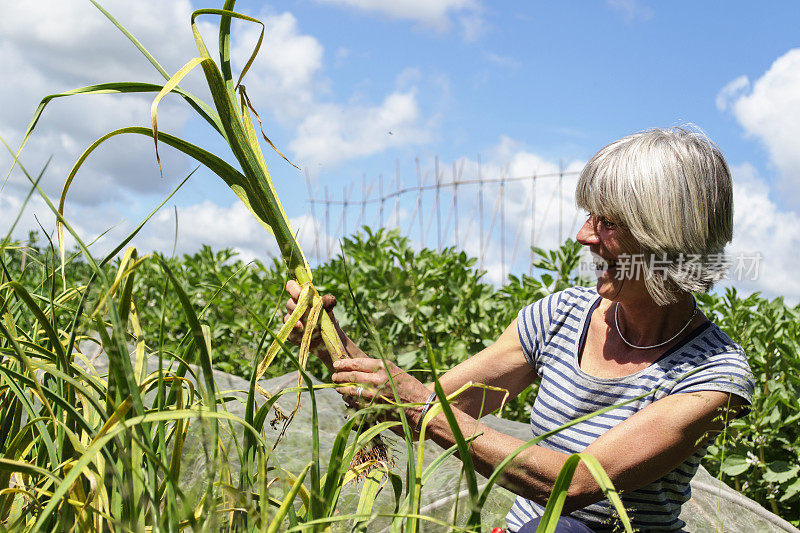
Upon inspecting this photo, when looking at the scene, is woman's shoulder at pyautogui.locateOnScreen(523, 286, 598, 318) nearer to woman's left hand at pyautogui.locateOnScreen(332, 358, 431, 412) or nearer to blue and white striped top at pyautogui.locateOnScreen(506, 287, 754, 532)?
blue and white striped top at pyautogui.locateOnScreen(506, 287, 754, 532)

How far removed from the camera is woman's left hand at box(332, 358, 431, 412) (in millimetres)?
1189

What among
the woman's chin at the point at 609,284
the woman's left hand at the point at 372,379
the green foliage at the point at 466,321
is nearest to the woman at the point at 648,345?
the woman's chin at the point at 609,284

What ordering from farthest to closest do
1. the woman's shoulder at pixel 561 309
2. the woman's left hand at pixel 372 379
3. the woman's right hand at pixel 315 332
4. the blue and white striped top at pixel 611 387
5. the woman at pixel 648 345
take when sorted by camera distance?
the woman's shoulder at pixel 561 309, the blue and white striped top at pixel 611 387, the woman at pixel 648 345, the woman's right hand at pixel 315 332, the woman's left hand at pixel 372 379

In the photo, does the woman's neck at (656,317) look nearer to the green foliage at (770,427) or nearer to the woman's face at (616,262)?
the woman's face at (616,262)

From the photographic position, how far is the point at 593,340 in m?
1.93

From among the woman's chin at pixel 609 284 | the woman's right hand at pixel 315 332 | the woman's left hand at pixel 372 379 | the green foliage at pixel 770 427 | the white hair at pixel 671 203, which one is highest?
the white hair at pixel 671 203

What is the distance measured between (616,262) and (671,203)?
20 cm

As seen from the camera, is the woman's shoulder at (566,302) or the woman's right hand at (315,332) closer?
the woman's right hand at (315,332)

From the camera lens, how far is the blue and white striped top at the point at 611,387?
1627 millimetres

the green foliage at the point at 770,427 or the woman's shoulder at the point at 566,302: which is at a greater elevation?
the woman's shoulder at the point at 566,302

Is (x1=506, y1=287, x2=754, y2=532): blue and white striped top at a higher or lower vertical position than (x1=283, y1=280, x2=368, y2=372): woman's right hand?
lower

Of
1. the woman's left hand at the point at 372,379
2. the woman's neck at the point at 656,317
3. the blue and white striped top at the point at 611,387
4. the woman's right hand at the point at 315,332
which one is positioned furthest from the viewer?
the woman's neck at the point at 656,317

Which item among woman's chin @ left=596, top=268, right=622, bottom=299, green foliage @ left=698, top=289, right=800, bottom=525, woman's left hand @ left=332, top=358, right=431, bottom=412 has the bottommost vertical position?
green foliage @ left=698, top=289, right=800, bottom=525

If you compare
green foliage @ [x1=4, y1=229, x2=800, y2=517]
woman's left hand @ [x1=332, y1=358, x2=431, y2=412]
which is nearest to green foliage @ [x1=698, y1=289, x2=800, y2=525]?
green foliage @ [x1=4, y1=229, x2=800, y2=517]
